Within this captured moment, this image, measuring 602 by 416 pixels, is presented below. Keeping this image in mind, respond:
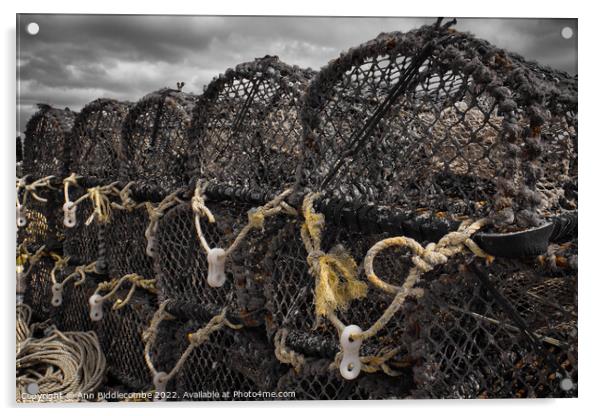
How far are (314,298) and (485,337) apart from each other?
1.25 ft

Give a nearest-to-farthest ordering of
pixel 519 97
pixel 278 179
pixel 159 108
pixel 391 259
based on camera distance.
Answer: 1. pixel 519 97
2. pixel 391 259
3. pixel 278 179
4. pixel 159 108

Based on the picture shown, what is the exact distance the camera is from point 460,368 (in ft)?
4.00

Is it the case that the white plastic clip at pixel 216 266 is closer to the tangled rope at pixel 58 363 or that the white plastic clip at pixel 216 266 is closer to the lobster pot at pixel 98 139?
the tangled rope at pixel 58 363

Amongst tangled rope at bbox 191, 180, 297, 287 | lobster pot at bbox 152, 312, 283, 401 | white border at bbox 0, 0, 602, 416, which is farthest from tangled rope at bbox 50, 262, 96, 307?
tangled rope at bbox 191, 180, 297, 287

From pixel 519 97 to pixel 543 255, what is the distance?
27 centimetres

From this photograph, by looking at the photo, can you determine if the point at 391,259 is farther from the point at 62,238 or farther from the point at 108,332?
the point at 62,238

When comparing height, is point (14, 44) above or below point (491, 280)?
above

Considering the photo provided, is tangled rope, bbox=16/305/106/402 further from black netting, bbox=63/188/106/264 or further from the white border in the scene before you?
black netting, bbox=63/188/106/264

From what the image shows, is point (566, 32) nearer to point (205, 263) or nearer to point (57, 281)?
point (205, 263)

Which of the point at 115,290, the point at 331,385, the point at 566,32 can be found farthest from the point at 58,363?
the point at 566,32

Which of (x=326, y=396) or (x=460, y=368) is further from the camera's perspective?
(x=326, y=396)

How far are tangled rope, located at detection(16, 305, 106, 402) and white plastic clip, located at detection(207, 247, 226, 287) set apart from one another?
Result: 0.51 m

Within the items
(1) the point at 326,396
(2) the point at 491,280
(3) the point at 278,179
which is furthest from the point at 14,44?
(2) the point at 491,280

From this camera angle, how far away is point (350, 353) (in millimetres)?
1285
